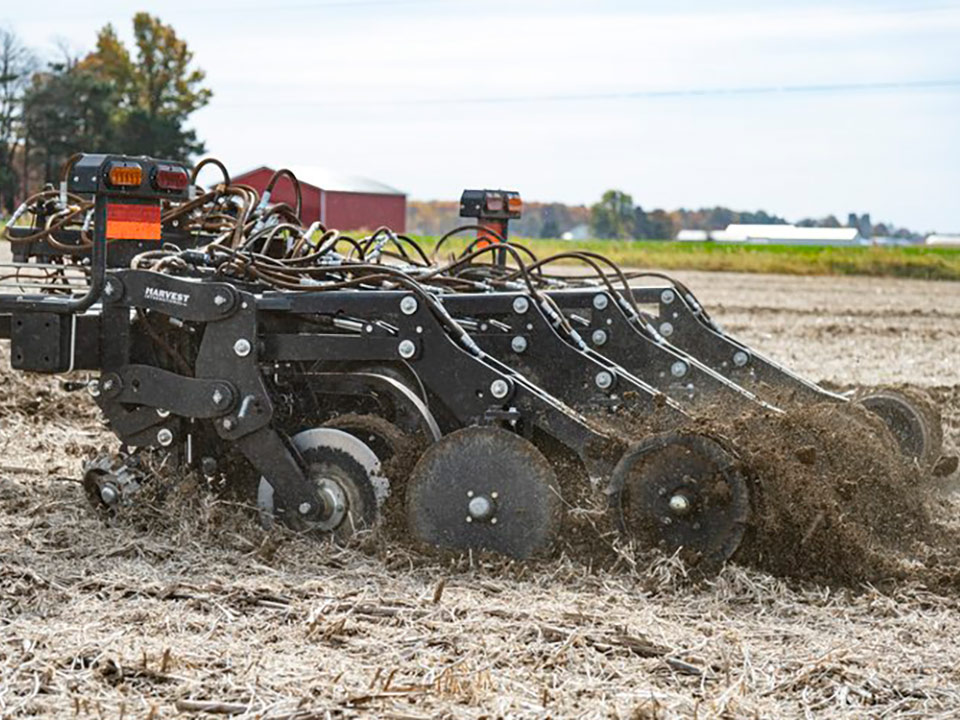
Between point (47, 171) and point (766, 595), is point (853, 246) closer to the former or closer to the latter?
point (47, 171)

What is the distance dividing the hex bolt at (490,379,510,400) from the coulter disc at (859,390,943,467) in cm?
236

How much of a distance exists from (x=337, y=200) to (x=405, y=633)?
541cm

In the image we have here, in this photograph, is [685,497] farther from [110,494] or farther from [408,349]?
[110,494]

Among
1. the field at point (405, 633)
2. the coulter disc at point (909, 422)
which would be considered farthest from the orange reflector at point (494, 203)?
the field at point (405, 633)

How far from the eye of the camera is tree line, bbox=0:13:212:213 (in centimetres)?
5644

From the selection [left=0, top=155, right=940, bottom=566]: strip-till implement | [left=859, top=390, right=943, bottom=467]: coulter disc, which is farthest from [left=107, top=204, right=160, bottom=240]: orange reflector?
[left=859, top=390, right=943, bottom=467]: coulter disc

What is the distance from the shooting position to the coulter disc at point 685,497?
17.3 ft

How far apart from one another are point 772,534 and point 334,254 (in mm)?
2704

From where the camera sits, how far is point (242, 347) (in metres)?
5.86

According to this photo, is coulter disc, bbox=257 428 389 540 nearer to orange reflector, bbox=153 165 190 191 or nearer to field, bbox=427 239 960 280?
orange reflector, bbox=153 165 190 191

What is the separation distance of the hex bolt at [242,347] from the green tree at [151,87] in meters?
53.7

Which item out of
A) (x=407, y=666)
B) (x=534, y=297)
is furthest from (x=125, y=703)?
(x=534, y=297)

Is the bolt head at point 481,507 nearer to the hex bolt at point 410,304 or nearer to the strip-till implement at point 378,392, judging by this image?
the strip-till implement at point 378,392

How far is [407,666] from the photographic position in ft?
14.2
